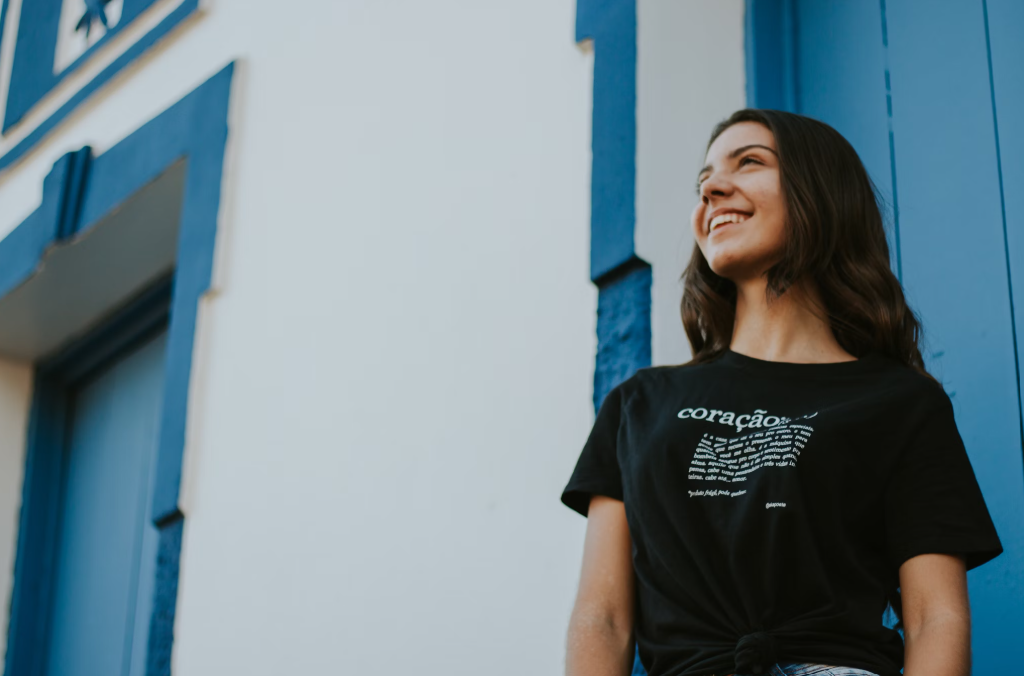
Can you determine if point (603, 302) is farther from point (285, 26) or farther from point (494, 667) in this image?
point (285, 26)

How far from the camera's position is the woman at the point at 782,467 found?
179 cm

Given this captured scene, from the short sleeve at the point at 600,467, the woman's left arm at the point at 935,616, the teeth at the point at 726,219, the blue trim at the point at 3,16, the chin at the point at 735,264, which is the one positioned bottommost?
the woman's left arm at the point at 935,616

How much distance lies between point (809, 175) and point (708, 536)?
638 millimetres

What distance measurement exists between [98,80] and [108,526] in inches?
65.2

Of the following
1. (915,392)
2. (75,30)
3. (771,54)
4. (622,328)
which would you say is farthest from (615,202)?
(75,30)

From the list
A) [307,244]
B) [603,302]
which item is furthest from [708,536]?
[307,244]

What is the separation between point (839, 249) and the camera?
7.02ft

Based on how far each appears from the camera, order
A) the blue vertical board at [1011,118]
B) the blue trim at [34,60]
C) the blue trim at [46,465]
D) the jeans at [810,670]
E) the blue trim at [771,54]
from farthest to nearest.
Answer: the blue trim at [34,60] < the blue trim at [46,465] < the blue trim at [771,54] < the blue vertical board at [1011,118] < the jeans at [810,670]

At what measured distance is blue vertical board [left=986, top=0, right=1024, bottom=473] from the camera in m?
2.51

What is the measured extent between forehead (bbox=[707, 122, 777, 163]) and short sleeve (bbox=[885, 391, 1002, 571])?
58cm

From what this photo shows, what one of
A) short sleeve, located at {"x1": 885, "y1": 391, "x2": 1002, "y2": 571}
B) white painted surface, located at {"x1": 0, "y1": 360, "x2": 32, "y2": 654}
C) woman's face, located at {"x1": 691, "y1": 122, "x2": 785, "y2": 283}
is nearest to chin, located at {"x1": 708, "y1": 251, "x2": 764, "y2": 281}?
woman's face, located at {"x1": 691, "y1": 122, "x2": 785, "y2": 283}

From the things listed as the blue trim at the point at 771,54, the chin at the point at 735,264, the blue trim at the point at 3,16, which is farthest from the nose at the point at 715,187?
the blue trim at the point at 3,16

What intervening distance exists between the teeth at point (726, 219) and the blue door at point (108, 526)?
2.99 metres

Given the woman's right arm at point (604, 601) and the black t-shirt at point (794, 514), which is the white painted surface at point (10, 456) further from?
the black t-shirt at point (794, 514)
